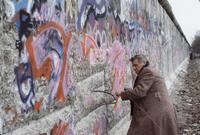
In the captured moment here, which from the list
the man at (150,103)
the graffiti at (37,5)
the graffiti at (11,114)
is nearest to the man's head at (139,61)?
the man at (150,103)

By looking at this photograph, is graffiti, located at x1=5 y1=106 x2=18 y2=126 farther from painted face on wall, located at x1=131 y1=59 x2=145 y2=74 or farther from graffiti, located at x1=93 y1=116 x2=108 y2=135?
painted face on wall, located at x1=131 y1=59 x2=145 y2=74

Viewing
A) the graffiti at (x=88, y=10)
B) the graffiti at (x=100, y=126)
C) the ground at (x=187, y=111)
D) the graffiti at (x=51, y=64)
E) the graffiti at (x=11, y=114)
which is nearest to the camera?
the graffiti at (x=11, y=114)

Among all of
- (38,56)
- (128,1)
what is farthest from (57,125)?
(128,1)

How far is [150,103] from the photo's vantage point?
21.7 ft

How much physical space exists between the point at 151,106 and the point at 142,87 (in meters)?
0.36

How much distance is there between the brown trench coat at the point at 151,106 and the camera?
6523mm

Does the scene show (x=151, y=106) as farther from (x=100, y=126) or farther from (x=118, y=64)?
(x=118, y=64)

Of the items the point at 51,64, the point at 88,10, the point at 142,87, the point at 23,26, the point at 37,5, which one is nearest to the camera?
the point at 23,26

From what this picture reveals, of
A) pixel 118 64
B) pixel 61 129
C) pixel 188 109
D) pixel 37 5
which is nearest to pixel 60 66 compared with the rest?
pixel 61 129

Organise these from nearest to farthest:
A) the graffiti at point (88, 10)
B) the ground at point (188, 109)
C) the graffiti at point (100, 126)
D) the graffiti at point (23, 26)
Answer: the graffiti at point (23, 26)
the graffiti at point (88, 10)
the graffiti at point (100, 126)
the ground at point (188, 109)

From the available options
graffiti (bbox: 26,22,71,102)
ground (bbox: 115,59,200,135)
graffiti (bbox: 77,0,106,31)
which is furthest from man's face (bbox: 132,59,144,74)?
graffiti (bbox: 26,22,71,102)

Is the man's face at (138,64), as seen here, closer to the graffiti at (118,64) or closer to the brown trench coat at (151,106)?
the brown trench coat at (151,106)

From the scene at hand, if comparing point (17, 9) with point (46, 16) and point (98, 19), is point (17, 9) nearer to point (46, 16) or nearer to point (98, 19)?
point (46, 16)

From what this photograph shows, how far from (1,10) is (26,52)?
54 centimetres
